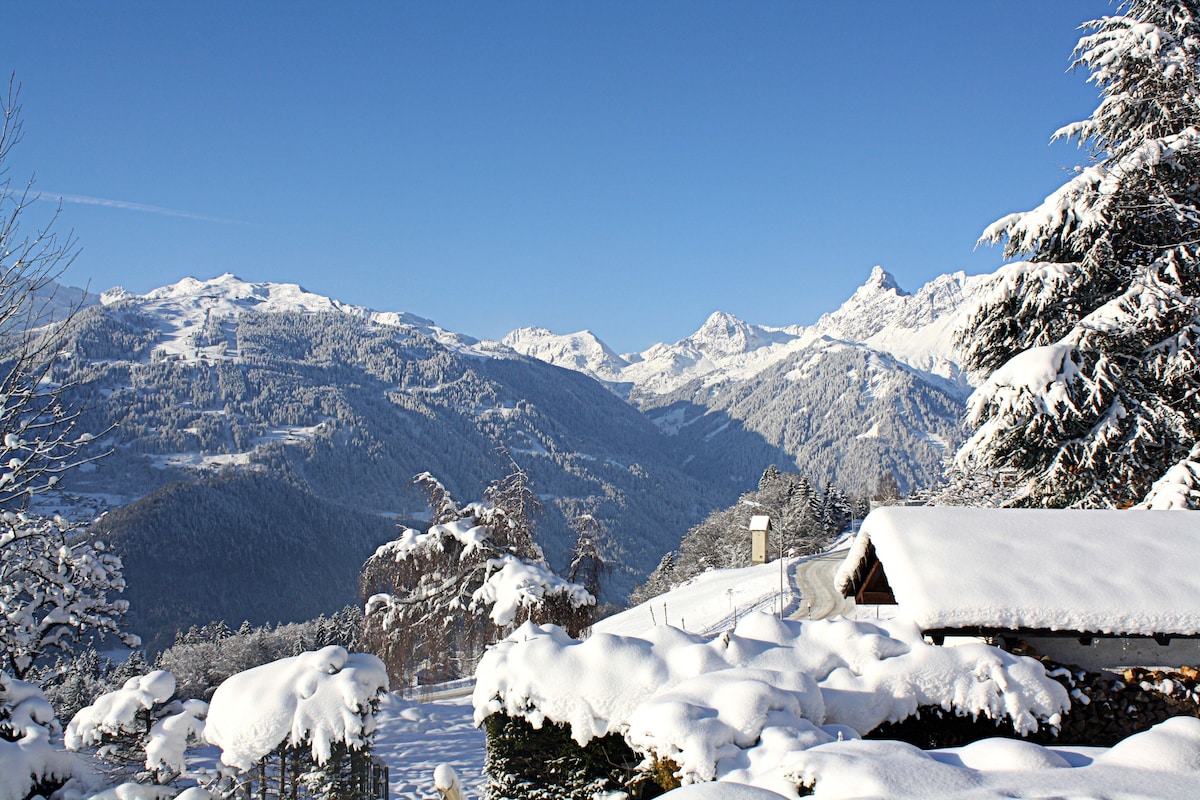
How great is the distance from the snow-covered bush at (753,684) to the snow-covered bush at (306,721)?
3.93ft

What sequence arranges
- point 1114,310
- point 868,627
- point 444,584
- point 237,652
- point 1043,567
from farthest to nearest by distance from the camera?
point 237,652
point 444,584
point 1114,310
point 1043,567
point 868,627

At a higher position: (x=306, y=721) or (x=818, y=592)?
(x=306, y=721)

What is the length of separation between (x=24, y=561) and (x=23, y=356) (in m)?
9.71

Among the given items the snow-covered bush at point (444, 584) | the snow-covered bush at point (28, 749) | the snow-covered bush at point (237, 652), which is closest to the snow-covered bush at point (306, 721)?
the snow-covered bush at point (28, 749)

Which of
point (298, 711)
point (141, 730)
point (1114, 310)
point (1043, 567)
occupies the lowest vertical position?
point (141, 730)

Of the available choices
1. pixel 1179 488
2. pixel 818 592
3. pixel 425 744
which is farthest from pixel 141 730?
pixel 818 592

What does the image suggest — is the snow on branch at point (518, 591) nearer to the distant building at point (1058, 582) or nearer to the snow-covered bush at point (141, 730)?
the snow-covered bush at point (141, 730)

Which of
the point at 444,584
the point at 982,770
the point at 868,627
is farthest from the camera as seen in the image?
the point at 444,584

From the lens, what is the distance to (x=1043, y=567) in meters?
7.93

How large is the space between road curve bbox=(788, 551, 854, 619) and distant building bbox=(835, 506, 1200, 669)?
13425 millimetres

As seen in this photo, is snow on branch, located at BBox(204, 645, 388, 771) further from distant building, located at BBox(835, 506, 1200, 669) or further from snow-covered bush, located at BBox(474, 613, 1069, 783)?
distant building, located at BBox(835, 506, 1200, 669)

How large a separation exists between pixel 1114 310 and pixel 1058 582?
5471mm

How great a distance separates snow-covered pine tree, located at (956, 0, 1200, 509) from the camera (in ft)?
36.0

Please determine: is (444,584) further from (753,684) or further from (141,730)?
(753,684)
